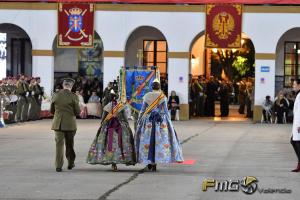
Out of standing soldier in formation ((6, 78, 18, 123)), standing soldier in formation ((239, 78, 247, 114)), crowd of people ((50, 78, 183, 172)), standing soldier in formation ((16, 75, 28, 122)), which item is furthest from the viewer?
standing soldier in formation ((239, 78, 247, 114))

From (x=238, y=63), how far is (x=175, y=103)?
2651 cm

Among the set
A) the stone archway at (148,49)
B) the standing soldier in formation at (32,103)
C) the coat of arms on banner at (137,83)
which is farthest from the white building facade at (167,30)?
the coat of arms on banner at (137,83)

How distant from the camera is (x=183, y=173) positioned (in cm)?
1560

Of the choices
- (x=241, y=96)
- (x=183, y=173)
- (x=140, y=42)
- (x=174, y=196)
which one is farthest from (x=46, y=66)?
(x=174, y=196)

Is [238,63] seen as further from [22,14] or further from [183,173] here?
[183,173]

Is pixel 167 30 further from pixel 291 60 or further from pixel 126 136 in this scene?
pixel 126 136

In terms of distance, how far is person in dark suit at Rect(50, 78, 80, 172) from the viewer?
→ 15.8 metres

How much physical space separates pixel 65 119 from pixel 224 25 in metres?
20.9

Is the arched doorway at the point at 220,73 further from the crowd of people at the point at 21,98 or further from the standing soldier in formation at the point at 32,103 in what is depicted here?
the standing soldier in formation at the point at 32,103

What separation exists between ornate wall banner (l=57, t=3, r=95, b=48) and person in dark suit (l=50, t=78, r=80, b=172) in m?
20.2

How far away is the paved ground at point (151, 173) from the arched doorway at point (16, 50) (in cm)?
1370

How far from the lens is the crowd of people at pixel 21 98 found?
3094 centimetres

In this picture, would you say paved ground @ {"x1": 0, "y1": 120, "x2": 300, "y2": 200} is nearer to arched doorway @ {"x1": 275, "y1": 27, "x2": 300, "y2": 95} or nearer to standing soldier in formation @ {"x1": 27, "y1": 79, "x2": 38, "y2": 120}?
standing soldier in formation @ {"x1": 27, "y1": 79, "x2": 38, "y2": 120}

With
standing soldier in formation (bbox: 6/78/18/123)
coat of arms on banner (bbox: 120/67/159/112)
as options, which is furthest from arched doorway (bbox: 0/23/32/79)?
coat of arms on banner (bbox: 120/67/159/112)
